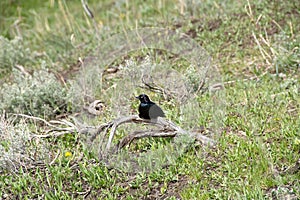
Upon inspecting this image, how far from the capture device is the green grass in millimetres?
3672

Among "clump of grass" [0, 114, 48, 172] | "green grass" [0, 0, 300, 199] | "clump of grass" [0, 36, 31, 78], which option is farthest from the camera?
"clump of grass" [0, 36, 31, 78]

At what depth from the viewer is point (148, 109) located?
390 cm

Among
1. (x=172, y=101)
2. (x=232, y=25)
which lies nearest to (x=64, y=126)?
(x=172, y=101)

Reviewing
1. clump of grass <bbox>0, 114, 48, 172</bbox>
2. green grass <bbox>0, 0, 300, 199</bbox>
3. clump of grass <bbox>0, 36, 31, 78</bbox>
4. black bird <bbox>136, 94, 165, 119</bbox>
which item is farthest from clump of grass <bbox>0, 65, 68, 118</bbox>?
black bird <bbox>136, 94, 165, 119</bbox>

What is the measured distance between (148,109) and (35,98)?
1.74 metres

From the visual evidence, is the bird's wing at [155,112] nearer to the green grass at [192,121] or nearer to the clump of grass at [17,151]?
the green grass at [192,121]

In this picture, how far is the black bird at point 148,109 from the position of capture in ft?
12.8

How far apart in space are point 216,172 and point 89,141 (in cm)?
108

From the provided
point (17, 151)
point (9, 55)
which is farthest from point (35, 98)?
point (9, 55)

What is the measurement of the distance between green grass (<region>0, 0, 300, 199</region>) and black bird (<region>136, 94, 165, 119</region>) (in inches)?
4.5

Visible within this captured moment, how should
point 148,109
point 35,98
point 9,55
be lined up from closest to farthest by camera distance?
1. point 148,109
2. point 35,98
3. point 9,55

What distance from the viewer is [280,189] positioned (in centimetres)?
330

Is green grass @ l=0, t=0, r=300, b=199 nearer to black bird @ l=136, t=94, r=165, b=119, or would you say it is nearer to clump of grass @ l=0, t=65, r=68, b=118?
clump of grass @ l=0, t=65, r=68, b=118

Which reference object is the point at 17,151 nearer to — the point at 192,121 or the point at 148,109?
the point at 148,109
